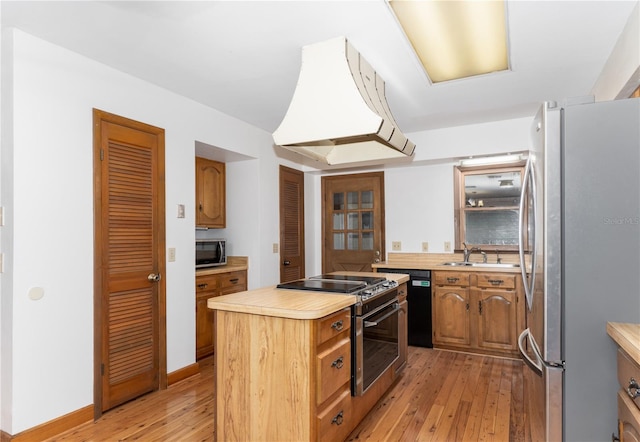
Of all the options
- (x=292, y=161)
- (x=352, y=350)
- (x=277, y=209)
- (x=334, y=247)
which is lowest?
(x=352, y=350)

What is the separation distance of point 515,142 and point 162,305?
12.2 feet

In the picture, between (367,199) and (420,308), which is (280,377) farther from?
(367,199)

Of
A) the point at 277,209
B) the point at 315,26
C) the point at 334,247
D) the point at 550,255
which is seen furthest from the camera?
the point at 334,247

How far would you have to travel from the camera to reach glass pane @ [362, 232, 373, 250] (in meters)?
5.03

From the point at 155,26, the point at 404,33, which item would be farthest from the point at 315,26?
the point at 155,26

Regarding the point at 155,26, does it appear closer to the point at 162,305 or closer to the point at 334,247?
the point at 162,305

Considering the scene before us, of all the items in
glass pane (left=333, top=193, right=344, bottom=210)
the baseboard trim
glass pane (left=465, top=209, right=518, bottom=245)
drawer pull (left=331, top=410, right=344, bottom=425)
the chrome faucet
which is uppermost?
glass pane (left=333, top=193, right=344, bottom=210)

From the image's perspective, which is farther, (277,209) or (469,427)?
(277,209)

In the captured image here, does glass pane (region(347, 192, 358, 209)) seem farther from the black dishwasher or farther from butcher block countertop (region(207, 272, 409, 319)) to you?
butcher block countertop (region(207, 272, 409, 319))

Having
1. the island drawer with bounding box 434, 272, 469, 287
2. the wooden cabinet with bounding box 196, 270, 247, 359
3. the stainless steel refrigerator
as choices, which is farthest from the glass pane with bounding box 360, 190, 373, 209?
the stainless steel refrigerator

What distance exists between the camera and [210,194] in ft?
13.7

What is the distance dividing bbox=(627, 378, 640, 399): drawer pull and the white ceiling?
1.80 meters

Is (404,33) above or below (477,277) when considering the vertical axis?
above

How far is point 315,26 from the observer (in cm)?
215
